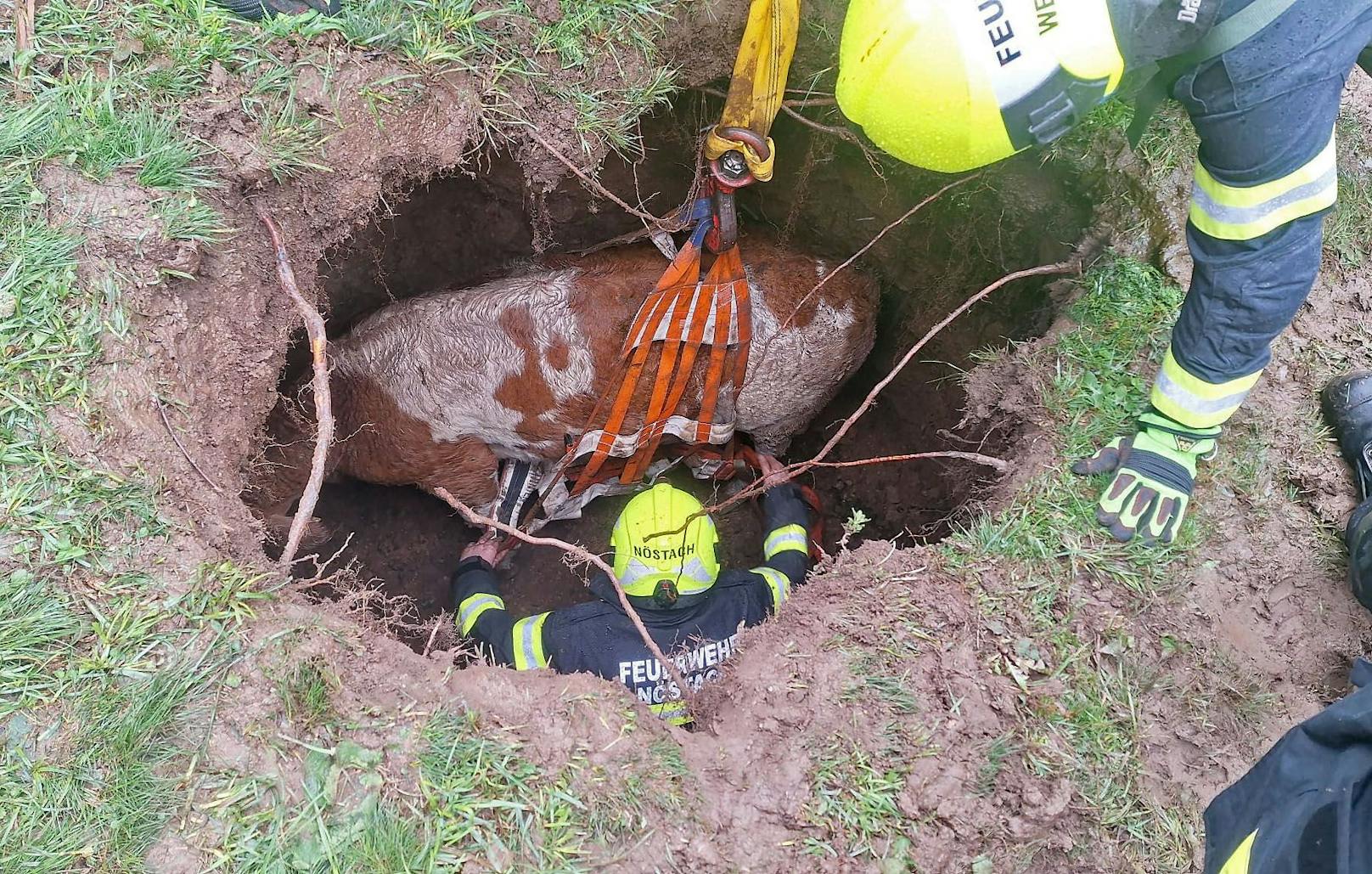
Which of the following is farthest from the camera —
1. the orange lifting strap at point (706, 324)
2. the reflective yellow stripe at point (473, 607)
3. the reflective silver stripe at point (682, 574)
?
the reflective yellow stripe at point (473, 607)

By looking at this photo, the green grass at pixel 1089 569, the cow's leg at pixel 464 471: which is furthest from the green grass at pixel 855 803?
the cow's leg at pixel 464 471

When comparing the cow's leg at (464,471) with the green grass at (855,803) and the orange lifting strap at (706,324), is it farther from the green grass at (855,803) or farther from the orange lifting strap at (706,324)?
the green grass at (855,803)

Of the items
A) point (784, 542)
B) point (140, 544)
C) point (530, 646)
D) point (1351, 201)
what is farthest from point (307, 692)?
point (1351, 201)

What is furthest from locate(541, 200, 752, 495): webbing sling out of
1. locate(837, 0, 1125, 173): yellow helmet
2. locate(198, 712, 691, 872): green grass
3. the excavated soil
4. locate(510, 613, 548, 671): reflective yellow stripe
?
locate(198, 712, 691, 872): green grass

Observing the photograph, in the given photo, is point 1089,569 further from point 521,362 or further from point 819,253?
point 521,362

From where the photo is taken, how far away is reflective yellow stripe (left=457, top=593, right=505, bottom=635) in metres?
3.84

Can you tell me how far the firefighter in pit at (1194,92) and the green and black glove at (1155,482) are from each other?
415 millimetres

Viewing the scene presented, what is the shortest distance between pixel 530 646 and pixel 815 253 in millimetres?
2672

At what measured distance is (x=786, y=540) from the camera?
13.0ft

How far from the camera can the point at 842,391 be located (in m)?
4.87

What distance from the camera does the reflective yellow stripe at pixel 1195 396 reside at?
258 cm

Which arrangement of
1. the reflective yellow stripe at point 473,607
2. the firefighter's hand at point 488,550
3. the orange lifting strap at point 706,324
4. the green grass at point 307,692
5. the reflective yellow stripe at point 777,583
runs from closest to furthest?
1. the green grass at point 307,692
2. the orange lifting strap at point 706,324
3. the reflective yellow stripe at point 777,583
4. the reflective yellow stripe at point 473,607
5. the firefighter's hand at point 488,550

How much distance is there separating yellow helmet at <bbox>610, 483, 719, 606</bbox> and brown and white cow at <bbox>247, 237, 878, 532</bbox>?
3.00ft

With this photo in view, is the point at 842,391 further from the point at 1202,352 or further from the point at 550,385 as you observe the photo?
the point at 1202,352
